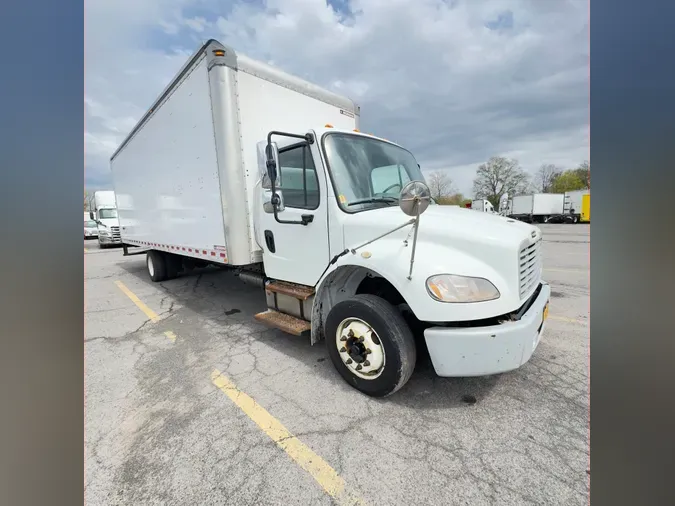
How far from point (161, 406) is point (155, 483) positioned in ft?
3.13

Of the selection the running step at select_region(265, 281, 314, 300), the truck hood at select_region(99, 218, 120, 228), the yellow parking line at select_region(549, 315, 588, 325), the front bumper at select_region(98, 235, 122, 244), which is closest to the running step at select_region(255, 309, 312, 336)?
the running step at select_region(265, 281, 314, 300)

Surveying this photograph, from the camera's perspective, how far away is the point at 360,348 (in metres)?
2.74

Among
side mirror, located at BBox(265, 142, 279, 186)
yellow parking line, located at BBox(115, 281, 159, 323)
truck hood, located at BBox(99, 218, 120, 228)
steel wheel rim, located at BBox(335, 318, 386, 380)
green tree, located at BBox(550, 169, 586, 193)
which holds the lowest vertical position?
yellow parking line, located at BBox(115, 281, 159, 323)

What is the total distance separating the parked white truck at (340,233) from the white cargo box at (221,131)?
0.06 ft

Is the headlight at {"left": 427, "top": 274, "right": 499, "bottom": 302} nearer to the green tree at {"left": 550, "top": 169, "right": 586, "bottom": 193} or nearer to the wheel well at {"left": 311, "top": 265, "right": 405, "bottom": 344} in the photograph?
the wheel well at {"left": 311, "top": 265, "right": 405, "bottom": 344}

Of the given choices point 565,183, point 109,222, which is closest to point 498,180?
point 565,183

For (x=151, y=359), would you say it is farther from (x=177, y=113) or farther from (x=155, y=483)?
(x=177, y=113)

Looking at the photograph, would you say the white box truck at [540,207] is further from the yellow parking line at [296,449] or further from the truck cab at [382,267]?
the yellow parking line at [296,449]

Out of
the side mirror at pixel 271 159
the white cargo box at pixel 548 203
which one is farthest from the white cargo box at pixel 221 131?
the white cargo box at pixel 548 203

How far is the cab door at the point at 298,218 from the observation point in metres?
3.21

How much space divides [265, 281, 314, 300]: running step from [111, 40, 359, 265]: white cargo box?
0.55 meters

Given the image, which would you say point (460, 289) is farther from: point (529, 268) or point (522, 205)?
point (522, 205)

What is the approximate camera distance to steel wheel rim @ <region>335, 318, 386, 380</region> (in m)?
2.66

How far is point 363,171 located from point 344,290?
4.27 feet
